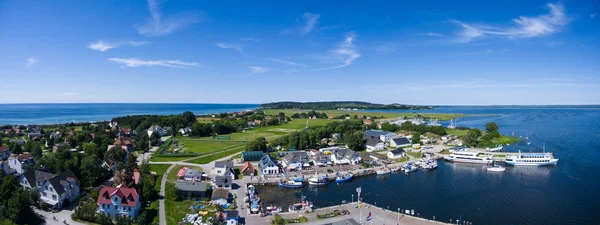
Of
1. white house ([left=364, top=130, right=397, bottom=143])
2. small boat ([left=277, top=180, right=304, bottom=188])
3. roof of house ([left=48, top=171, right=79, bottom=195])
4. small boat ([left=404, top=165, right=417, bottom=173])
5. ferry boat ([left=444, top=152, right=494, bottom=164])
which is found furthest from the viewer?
white house ([left=364, top=130, right=397, bottom=143])

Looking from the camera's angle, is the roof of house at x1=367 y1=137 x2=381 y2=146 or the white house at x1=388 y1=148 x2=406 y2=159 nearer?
the white house at x1=388 y1=148 x2=406 y2=159

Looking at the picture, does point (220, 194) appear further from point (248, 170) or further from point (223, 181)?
point (248, 170)

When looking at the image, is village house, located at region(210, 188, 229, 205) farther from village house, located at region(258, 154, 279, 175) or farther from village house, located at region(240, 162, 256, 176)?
village house, located at region(258, 154, 279, 175)

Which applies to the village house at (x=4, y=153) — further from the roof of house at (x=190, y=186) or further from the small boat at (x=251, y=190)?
the small boat at (x=251, y=190)

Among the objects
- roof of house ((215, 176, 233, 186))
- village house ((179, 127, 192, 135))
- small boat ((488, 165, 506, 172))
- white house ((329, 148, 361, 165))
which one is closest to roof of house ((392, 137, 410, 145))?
white house ((329, 148, 361, 165))

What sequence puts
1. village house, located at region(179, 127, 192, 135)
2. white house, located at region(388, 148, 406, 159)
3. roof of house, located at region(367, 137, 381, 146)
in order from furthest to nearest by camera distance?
village house, located at region(179, 127, 192, 135)
roof of house, located at region(367, 137, 381, 146)
white house, located at region(388, 148, 406, 159)

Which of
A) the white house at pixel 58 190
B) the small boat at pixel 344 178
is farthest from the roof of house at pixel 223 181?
the white house at pixel 58 190

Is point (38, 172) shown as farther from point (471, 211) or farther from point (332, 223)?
point (471, 211)
